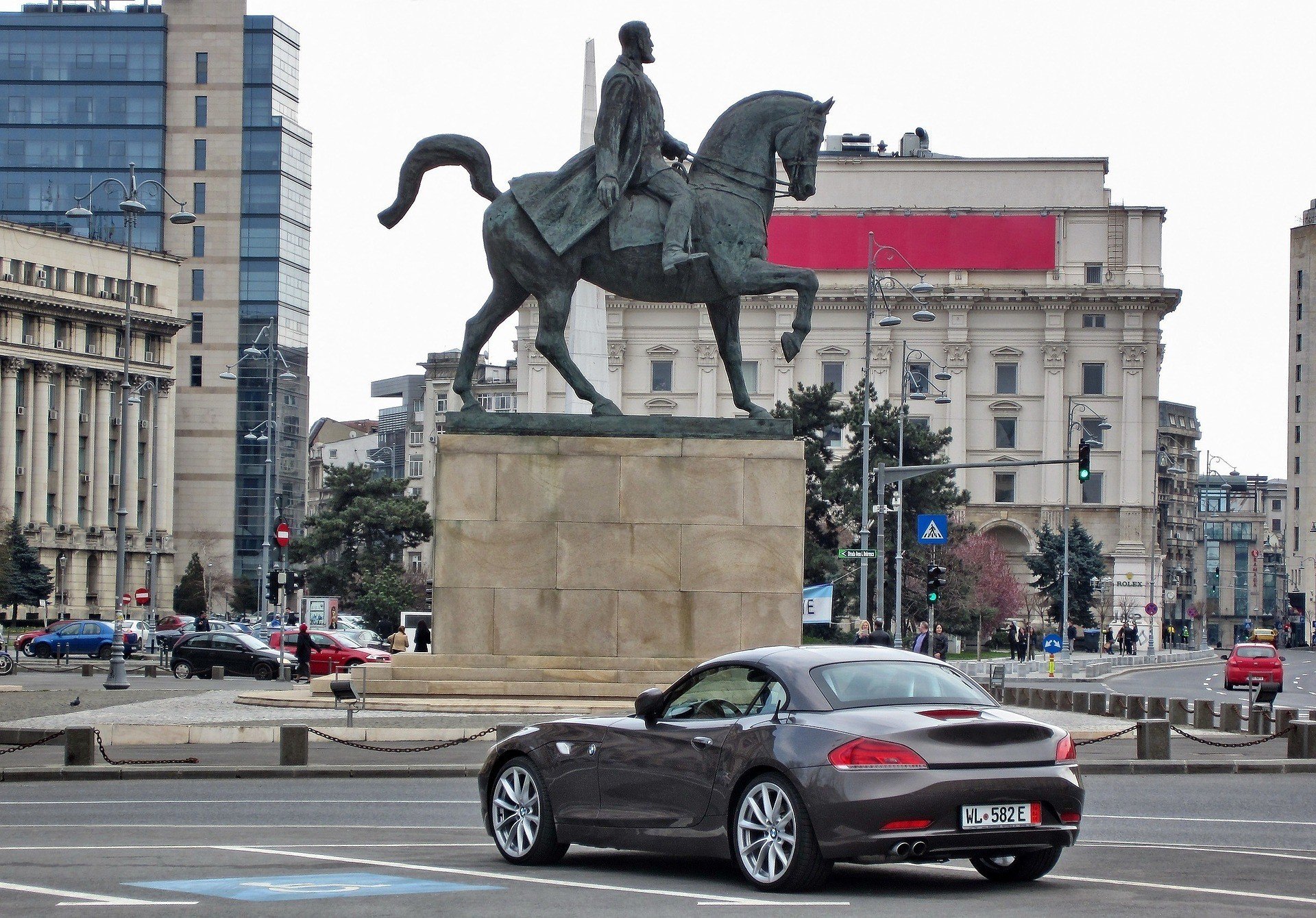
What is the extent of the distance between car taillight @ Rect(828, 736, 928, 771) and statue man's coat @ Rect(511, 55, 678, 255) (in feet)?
49.1

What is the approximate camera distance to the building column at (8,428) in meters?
102

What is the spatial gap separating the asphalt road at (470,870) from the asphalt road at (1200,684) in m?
31.3

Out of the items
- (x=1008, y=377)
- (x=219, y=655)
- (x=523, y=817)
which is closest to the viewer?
(x=523, y=817)

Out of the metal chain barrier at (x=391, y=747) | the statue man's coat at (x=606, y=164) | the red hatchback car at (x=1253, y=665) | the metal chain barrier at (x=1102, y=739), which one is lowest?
the red hatchback car at (x=1253, y=665)

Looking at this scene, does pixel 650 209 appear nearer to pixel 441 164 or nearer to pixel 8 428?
pixel 441 164

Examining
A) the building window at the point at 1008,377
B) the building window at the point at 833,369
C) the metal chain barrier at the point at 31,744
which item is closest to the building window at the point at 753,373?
the building window at the point at 833,369

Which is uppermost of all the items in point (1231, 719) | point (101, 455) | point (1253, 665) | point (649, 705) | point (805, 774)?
point (101, 455)

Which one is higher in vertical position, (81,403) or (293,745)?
(81,403)

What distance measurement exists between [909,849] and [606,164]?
15367mm

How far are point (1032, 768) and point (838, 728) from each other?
3.45 feet

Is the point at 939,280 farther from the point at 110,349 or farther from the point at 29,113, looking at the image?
the point at 29,113

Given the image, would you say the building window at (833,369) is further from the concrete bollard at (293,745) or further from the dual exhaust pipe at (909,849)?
the dual exhaust pipe at (909,849)

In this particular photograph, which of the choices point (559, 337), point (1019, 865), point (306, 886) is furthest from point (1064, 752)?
point (559, 337)

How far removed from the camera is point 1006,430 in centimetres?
12206
